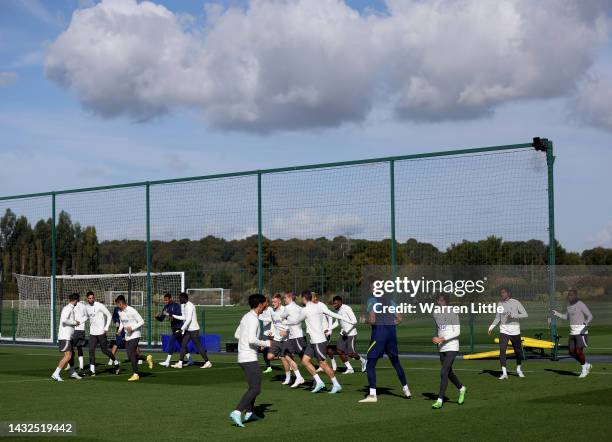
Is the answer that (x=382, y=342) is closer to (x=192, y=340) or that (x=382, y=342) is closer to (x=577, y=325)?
(x=577, y=325)

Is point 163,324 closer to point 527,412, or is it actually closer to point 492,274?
point 492,274

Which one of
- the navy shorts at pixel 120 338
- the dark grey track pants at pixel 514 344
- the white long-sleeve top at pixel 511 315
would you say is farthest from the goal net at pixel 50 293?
the dark grey track pants at pixel 514 344

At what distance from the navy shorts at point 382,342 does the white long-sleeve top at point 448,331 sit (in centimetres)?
113

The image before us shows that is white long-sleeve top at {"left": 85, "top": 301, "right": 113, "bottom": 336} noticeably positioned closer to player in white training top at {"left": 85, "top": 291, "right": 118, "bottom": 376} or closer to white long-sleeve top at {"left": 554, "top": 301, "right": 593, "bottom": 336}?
player in white training top at {"left": 85, "top": 291, "right": 118, "bottom": 376}

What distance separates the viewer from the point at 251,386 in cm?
1577

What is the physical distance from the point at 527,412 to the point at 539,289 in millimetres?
19524

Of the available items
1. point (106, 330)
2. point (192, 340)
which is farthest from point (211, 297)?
point (106, 330)

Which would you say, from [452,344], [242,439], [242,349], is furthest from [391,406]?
[242,439]

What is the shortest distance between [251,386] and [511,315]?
930 cm

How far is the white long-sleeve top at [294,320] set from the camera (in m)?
22.5

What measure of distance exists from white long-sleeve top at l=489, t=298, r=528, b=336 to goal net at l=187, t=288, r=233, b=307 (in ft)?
52.1

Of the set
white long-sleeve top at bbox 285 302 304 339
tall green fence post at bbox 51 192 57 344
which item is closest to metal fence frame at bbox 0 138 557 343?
tall green fence post at bbox 51 192 57 344

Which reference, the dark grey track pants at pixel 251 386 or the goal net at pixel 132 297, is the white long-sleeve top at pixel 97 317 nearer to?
the goal net at pixel 132 297

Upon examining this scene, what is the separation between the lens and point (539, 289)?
1387 inches
